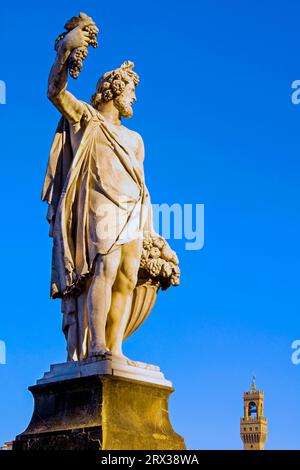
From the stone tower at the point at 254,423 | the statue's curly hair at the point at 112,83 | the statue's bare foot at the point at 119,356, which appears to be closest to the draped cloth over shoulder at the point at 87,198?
the statue's curly hair at the point at 112,83

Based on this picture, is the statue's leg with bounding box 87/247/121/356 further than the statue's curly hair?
No

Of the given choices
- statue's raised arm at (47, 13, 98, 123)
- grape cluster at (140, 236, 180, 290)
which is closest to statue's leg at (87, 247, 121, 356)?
grape cluster at (140, 236, 180, 290)

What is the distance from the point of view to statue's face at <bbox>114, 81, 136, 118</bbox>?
1275 centimetres

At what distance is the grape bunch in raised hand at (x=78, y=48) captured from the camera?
11.7 metres

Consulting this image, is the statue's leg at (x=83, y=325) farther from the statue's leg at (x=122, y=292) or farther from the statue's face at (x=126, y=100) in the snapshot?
the statue's face at (x=126, y=100)

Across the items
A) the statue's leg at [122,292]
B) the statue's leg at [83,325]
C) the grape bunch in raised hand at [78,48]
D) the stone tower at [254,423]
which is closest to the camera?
the grape bunch in raised hand at [78,48]

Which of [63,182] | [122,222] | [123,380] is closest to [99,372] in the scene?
[123,380]

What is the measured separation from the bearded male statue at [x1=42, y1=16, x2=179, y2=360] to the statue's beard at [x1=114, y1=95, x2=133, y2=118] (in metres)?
0.01

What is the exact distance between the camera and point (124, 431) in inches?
433

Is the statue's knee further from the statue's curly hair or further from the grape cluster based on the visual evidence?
the statue's curly hair

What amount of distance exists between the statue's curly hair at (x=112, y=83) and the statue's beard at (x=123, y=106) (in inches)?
2.7

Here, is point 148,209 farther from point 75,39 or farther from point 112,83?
point 75,39
